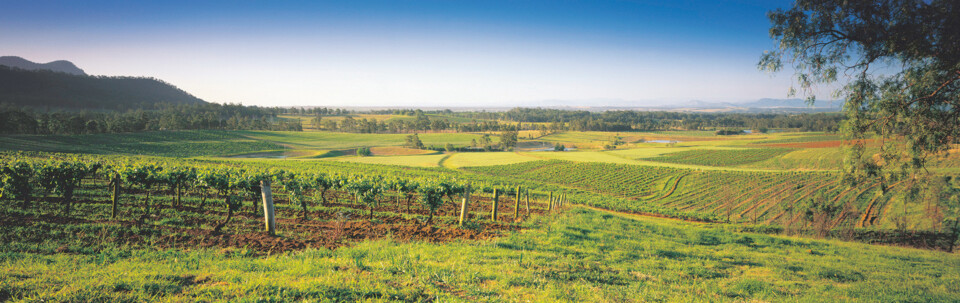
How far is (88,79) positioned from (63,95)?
131 ft

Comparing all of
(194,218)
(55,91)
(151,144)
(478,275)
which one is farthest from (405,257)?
(55,91)

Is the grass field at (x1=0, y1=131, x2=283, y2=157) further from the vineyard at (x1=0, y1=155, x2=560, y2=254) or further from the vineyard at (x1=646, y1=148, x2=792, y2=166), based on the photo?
the vineyard at (x1=646, y1=148, x2=792, y2=166)

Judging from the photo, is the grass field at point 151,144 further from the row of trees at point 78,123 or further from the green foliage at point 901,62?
the green foliage at point 901,62

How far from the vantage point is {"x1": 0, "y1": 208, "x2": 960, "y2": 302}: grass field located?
5238mm

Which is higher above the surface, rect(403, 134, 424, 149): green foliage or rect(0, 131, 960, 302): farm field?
rect(0, 131, 960, 302): farm field

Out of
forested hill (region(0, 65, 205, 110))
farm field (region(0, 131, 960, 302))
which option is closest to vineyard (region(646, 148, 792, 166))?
farm field (region(0, 131, 960, 302))

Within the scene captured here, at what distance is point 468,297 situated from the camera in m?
5.53

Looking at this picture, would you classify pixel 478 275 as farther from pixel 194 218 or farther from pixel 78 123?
pixel 78 123

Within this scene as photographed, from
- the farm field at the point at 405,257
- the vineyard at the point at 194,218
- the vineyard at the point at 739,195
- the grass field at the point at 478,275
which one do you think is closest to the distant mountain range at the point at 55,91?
the vineyard at the point at 194,218

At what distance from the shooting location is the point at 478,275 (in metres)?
6.58

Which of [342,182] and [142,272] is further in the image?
[342,182]

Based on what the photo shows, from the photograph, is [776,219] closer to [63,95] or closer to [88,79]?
[63,95]

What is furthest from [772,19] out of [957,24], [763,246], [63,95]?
[63,95]

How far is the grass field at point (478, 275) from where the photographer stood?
5238mm
